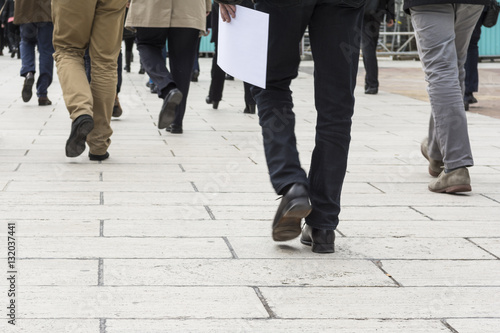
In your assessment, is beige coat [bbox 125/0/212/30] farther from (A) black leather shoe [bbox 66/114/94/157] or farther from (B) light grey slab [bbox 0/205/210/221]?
(B) light grey slab [bbox 0/205/210/221]

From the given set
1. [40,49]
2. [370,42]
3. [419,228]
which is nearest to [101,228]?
[419,228]

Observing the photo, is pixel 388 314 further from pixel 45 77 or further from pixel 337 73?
Answer: pixel 45 77

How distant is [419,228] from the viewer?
13.4ft

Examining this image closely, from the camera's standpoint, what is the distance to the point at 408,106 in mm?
10820

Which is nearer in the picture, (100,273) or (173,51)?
(100,273)

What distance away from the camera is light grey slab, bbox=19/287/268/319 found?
2.72 m

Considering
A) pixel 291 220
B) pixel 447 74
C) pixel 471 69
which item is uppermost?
pixel 447 74

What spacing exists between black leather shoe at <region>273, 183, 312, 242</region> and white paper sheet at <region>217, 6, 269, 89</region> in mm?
429

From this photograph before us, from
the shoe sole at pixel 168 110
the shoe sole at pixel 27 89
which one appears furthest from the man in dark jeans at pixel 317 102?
the shoe sole at pixel 27 89

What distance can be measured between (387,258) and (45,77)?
6983 mm

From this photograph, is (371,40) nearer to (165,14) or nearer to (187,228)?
(165,14)

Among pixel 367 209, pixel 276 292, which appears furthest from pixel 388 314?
pixel 367 209

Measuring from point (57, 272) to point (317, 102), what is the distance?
123 centimetres

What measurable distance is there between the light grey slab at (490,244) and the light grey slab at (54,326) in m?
1.80
